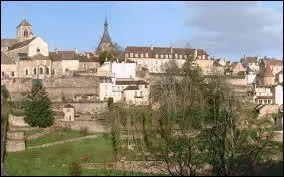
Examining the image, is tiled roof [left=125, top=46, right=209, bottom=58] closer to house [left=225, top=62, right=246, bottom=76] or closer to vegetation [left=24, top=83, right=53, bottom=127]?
house [left=225, top=62, right=246, bottom=76]

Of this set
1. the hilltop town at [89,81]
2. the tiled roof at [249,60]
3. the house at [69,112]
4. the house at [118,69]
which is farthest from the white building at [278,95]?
the tiled roof at [249,60]

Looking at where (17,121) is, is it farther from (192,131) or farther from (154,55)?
(154,55)

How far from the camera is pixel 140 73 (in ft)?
200

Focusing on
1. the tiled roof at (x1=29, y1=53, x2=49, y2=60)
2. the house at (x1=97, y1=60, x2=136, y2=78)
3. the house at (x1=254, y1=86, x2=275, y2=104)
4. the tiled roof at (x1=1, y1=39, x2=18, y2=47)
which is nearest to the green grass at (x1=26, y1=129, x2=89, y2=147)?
the house at (x1=97, y1=60, x2=136, y2=78)

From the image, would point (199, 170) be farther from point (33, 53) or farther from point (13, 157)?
point (33, 53)

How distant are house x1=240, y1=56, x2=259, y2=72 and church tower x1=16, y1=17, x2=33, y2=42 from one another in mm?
32586

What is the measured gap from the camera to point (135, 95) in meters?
52.9

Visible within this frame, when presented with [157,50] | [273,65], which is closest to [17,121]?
[157,50]

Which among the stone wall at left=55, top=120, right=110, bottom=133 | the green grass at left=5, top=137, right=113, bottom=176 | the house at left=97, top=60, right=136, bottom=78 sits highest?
the house at left=97, top=60, right=136, bottom=78

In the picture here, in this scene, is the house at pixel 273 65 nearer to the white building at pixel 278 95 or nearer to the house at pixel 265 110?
the white building at pixel 278 95

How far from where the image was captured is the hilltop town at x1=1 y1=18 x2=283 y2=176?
47.6 m

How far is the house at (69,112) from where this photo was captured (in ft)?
151

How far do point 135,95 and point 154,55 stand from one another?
21605 mm

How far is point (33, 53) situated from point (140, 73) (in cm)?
1120
